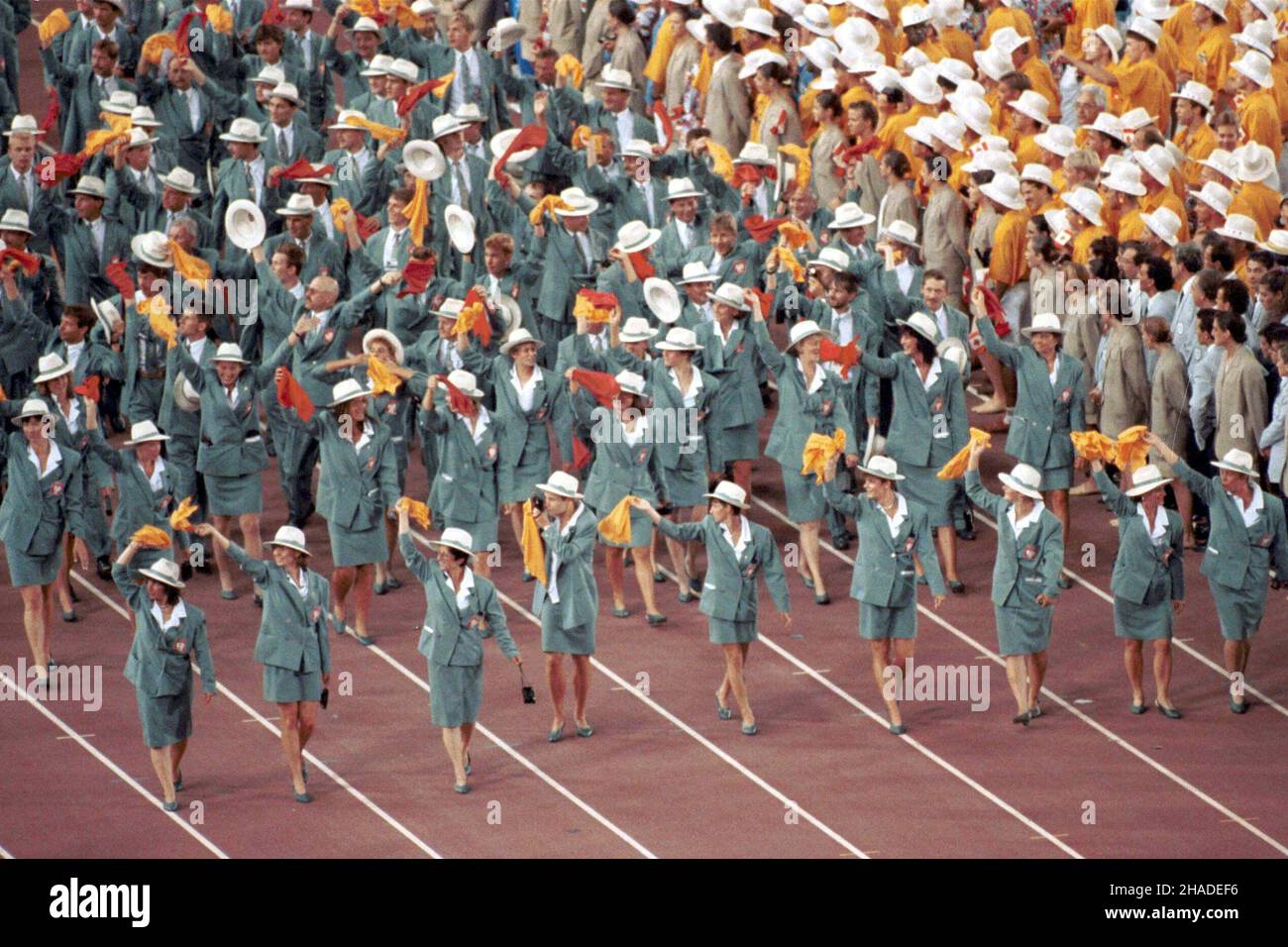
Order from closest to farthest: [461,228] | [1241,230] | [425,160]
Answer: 1. [1241,230]
2. [461,228]
3. [425,160]

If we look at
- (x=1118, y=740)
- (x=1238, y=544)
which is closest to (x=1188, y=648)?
(x=1238, y=544)

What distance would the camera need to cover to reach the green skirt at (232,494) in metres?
17.5

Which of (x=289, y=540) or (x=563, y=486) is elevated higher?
(x=563, y=486)

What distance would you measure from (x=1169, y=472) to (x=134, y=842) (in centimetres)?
690

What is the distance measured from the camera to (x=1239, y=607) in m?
15.9

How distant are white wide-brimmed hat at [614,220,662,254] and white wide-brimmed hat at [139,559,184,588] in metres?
4.55

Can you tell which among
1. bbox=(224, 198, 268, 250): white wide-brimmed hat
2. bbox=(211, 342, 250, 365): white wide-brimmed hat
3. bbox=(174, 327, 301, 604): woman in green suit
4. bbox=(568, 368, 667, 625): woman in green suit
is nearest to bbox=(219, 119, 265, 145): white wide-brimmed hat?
bbox=(224, 198, 268, 250): white wide-brimmed hat

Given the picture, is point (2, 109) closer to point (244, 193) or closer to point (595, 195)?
point (244, 193)

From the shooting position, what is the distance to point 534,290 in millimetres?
19016

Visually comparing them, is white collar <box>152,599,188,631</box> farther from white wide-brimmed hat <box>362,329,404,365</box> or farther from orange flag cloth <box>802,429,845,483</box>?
orange flag cloth <box>802,429,845,483</box>

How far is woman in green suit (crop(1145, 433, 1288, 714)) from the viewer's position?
1582 centimetres

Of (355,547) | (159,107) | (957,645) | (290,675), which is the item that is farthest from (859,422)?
(159,107)

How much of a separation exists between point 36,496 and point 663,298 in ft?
14.0

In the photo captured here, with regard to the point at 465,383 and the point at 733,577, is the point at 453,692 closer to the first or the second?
the point at 733,577
